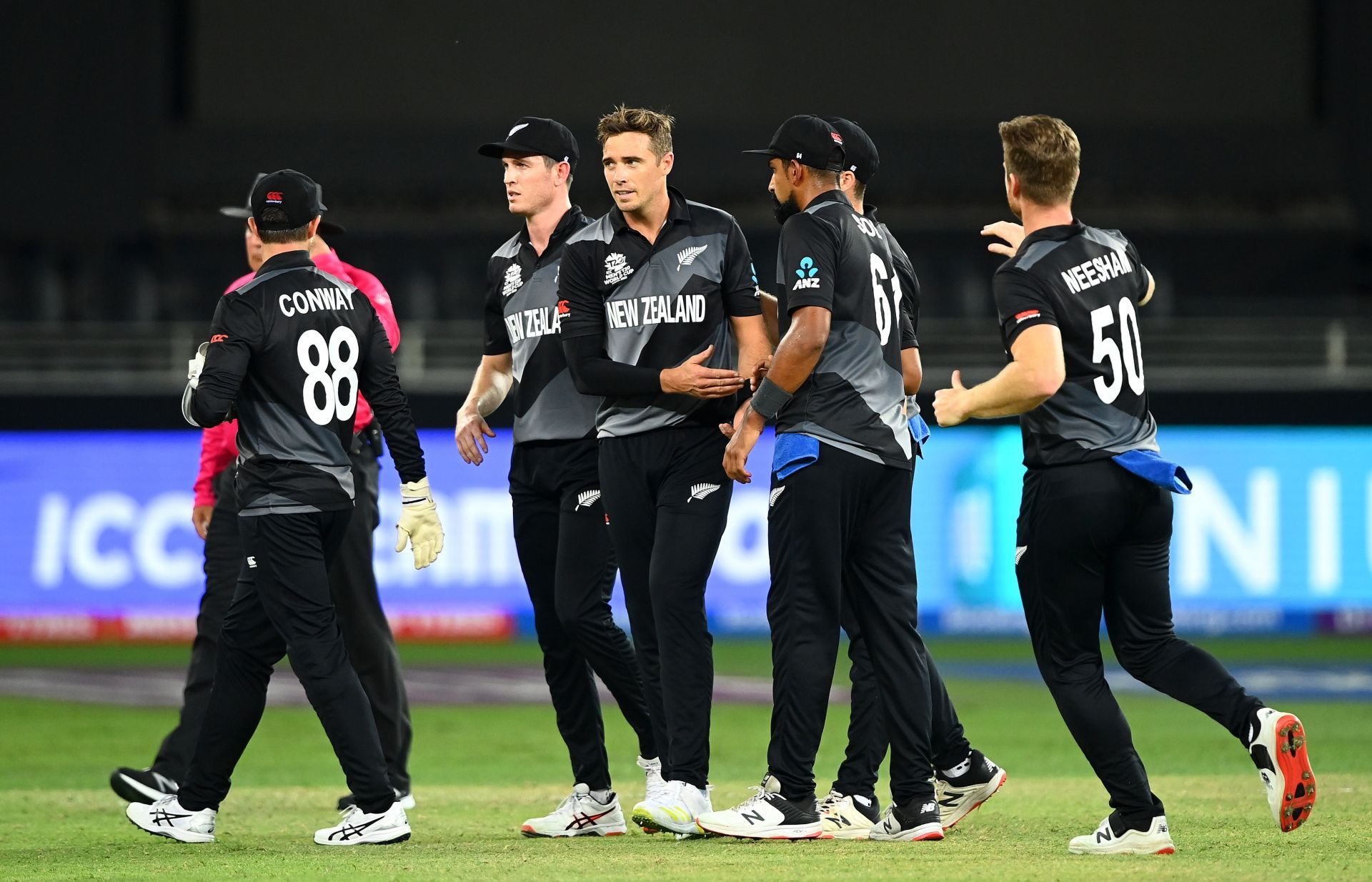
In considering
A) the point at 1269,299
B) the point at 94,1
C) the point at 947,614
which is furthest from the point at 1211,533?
the point at 94,1

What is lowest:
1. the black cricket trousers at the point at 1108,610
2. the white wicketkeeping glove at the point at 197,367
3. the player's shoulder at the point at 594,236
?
the black cricket trousers at the point at 1108,610


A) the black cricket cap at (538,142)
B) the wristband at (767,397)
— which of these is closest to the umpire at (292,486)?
the black cricket cap at (538,142)

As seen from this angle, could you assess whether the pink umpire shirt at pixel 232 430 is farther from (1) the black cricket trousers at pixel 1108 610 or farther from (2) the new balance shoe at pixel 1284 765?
(2) the new balance shoe at pixel 1284 765

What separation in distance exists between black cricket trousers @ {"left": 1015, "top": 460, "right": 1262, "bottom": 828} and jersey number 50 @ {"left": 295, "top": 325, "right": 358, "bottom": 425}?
7.91 feet

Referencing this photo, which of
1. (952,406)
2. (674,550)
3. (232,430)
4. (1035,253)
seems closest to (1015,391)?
(952,406)

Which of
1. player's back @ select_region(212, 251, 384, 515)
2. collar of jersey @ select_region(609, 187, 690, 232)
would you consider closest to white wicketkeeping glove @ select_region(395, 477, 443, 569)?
player's back @ select_region(212, 251, 384, 515)

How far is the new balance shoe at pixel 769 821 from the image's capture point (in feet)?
18.7

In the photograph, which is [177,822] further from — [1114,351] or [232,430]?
[1114,351]

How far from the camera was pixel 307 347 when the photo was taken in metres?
6.10

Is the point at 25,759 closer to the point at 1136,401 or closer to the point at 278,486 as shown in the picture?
the point at 278,486

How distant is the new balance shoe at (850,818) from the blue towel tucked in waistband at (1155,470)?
1.49 metres

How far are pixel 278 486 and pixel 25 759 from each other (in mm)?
4469

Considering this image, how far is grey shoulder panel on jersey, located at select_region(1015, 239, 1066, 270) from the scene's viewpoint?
550 cm

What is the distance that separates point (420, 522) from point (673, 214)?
4.72ft
